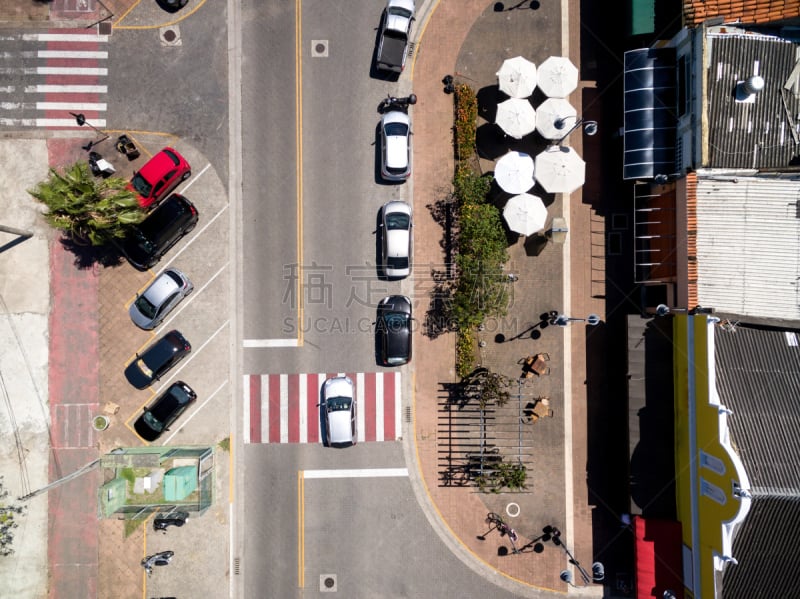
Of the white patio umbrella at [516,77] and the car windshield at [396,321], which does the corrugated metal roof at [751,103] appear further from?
the car windshield at [396,321]

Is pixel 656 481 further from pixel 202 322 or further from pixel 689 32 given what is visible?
pixel 202 322

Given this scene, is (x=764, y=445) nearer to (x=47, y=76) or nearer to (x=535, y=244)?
(x=535, y=244)

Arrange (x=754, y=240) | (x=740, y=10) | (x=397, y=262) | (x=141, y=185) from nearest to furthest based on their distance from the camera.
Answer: (x=740, y=10) < (x=754, y=240) < (x=141, y=185) < (x=397, y=262)

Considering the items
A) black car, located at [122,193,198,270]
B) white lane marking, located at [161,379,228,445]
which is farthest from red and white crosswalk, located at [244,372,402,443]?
black car, located at [122,193,198,270]

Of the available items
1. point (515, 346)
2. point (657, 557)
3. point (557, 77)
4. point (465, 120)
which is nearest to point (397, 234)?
point (465, 120)

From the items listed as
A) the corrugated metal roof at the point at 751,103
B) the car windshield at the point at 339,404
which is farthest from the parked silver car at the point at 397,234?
the corrugated metal roof at the point at 751,103
